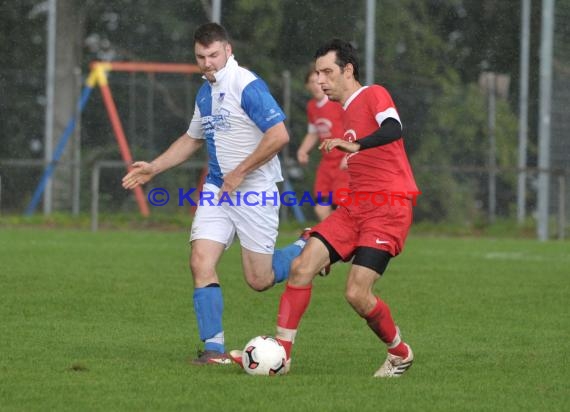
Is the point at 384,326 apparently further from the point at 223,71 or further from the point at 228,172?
the point at 223,71

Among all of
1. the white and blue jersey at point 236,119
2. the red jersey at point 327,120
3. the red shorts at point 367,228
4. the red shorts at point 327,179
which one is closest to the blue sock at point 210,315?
the white and blue jersey at point 236,119

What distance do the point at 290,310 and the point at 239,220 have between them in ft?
3.61

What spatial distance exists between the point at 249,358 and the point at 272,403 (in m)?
1.04

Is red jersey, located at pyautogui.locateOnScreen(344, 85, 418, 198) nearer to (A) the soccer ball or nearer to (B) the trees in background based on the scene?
(A) the soccer ball

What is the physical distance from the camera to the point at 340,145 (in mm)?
7250

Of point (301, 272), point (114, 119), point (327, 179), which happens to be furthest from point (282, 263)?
point (114, 119)

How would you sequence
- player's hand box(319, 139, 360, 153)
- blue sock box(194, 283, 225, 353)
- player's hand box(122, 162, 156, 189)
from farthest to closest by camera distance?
player's hand box(122, 162, 156, 189) → blue sock box(194, 283, 225, 353) → player's hand box(319, 139, 360, 153)

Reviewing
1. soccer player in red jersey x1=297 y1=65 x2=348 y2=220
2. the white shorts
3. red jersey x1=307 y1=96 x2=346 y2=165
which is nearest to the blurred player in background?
the white shorts

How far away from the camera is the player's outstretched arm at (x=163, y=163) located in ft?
28.9

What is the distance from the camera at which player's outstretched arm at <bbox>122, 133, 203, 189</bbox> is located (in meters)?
8.81

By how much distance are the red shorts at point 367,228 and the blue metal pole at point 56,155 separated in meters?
16.2

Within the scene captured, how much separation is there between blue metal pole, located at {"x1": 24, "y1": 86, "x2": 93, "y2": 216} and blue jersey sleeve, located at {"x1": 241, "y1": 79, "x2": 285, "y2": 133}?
50.3 ft

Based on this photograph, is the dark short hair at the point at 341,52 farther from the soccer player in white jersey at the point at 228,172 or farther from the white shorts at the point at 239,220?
the white shorts at the point at 239,220

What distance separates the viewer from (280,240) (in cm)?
2036
